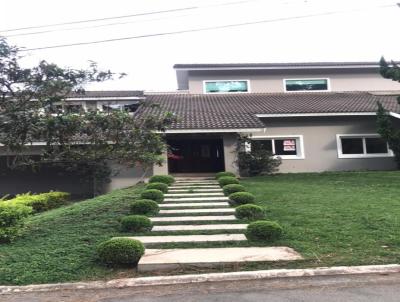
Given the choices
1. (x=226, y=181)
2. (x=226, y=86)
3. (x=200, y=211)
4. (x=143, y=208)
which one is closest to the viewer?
(x=143, y=208)

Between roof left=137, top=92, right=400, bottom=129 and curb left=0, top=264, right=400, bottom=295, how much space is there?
11.3 metres

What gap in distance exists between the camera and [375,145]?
68.8 ft

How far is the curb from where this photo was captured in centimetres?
637

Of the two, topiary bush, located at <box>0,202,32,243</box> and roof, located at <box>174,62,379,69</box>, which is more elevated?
roof, located at <box>174,62,379,69</box>

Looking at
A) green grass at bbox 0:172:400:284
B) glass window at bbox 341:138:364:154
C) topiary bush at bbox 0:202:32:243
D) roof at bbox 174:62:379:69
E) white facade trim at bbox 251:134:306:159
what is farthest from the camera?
roof at bbox 174:62:379:69

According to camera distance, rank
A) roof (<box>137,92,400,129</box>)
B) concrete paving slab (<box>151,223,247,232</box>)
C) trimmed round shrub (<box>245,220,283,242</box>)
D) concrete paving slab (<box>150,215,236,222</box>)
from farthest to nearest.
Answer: roof (<box>137,92,400,129</box>) < concrete paving slab (<box>150,215,236,222</box>) < concrete paving slab (<box>151,223,247,232</box>) < trimmed round shrub (<box>245,220,283,242</box>)

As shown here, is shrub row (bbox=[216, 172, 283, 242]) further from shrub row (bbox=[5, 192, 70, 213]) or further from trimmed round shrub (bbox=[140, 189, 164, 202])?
shrub row (bbox=[5, 192, 70, 213])

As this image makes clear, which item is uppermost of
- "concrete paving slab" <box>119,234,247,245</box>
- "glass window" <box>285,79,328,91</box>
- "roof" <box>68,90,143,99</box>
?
"glass window" <box>285,79,328,91</box>

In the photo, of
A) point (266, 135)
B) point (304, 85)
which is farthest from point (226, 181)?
point (304, 85)

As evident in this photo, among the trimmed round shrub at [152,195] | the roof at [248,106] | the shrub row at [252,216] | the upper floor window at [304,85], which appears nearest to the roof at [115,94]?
the roof at [248,106]

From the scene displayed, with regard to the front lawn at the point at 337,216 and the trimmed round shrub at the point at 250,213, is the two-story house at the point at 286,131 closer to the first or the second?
the front lawn at the point at 337,216

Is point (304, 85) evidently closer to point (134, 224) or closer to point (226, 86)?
point (226, 86)

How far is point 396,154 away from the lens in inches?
778

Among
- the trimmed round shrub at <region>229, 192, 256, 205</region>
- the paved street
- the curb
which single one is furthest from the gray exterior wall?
the paved street
